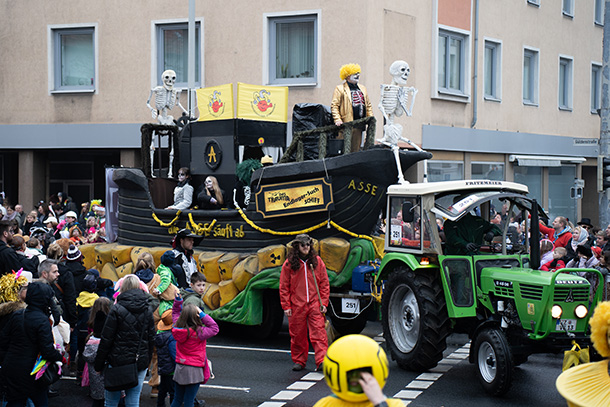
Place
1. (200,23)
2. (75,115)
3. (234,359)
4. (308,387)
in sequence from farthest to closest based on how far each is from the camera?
1. (75,115)
2. (200,23)
3. (234,359)
4. (308,387)

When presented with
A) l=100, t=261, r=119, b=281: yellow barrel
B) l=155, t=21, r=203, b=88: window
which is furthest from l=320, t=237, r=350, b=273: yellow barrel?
l=155, t=21, r=203, b=88: window

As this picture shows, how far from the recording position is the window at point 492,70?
→ 2600 cm

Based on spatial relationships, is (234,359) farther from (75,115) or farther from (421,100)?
(75,115)

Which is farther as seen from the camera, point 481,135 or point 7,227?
point 481,135

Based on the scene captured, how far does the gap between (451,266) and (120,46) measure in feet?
53.0

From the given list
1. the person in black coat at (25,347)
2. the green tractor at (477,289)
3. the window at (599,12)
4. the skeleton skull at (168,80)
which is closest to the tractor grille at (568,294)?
the green tractor at (477,289)

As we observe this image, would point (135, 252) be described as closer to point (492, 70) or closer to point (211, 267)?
point (211, 267)

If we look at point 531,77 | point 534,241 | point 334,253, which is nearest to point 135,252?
point 334,253

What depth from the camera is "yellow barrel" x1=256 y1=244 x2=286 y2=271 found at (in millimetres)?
12203

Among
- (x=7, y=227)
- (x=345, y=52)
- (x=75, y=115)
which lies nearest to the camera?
(x=7, y=227)

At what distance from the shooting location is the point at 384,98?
41.2ft

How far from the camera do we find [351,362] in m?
3.68

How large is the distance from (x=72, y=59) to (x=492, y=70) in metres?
12.3

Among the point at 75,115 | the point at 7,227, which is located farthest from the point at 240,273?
the point at 75,115
